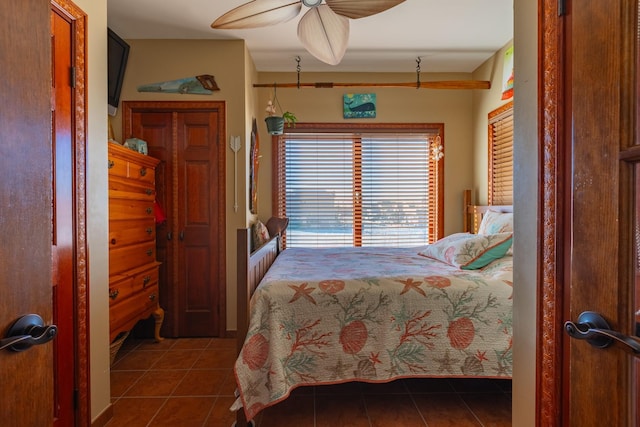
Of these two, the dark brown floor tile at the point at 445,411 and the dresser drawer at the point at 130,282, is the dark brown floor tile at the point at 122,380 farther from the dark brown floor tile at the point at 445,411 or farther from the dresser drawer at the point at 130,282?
the dark brown floor tile at the point at 445,411

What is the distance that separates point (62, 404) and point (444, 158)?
3892mm

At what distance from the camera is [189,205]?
121 inches

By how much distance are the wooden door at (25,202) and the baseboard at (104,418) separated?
136cm

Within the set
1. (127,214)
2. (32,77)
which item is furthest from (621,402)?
(127,214)

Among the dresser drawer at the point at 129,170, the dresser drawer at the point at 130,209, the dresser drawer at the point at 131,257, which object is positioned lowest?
the dresser drawer at the point at 131,257

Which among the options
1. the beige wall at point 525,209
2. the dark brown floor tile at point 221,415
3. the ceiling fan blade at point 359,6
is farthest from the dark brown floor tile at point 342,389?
the ceiling fan blade at point 359,6

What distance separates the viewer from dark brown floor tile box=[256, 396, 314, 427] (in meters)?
1.82

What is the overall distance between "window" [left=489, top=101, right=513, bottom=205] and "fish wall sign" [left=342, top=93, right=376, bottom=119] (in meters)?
1.27

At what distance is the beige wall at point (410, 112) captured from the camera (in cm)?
383

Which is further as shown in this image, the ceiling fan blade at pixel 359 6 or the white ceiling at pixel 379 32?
the white ceiling at pixel 379 32

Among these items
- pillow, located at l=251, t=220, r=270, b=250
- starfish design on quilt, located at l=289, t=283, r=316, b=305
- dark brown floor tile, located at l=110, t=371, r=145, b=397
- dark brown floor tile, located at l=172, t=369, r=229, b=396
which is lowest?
dark brown floor tile, located at l=110, t=371, r=145, b=397

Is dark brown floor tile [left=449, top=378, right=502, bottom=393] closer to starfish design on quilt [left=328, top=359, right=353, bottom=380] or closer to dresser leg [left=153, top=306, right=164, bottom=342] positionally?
starfish design on quilt [left=328, top=359, right=353, bottom=380]

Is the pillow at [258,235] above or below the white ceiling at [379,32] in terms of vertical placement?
below

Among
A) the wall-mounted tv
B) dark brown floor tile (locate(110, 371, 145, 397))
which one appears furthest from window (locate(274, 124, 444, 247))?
dark brown floor tile (locate(110, 371, 145, 397))
